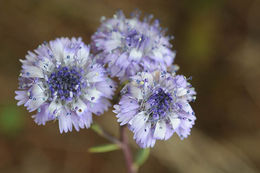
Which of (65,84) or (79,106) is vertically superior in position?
(65,84)

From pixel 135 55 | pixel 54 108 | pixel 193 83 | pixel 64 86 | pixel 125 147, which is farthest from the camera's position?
pixel 193 83

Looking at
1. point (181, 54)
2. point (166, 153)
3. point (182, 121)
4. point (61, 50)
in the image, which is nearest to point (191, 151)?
point (166, 153)

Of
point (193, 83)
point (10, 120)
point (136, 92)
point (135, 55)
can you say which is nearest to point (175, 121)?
point (136, 92)

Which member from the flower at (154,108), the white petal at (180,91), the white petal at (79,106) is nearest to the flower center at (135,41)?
the flower at (154,108)

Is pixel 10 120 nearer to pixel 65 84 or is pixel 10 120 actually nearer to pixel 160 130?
pixel 65 84

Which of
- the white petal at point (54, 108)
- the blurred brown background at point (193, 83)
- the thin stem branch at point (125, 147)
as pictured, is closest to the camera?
the white petal at point (54, 108)

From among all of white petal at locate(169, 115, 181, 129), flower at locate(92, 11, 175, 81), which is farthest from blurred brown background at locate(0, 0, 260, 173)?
white petal at locate(169, 115, 181, 129)

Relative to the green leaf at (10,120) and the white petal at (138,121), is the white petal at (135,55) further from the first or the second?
the green leaf at (10,120)
